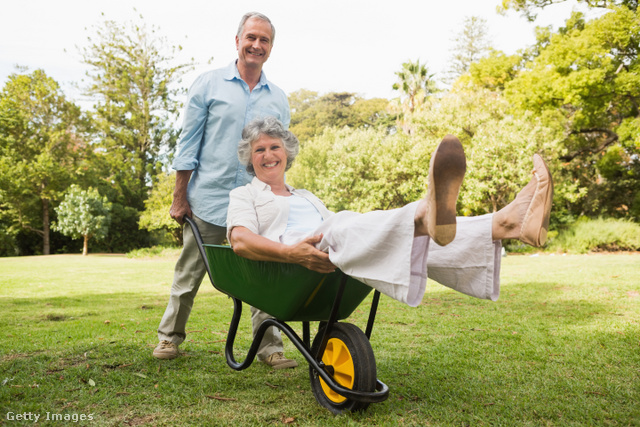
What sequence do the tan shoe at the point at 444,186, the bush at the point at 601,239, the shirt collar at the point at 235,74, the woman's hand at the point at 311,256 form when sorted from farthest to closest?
1. the bush at the point at 601,239
2. the shirt collar at the point at 235,74
3. the woman's hand at the point at 311,256
4. the tan shoe at the point at 444,186

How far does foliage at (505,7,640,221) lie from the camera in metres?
12.7

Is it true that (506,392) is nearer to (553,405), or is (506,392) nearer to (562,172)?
(553,405)

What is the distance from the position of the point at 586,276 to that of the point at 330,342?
6159 mm

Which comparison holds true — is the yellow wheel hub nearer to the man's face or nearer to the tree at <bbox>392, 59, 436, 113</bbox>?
the man's face

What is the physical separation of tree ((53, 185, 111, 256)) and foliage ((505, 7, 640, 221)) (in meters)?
15.3

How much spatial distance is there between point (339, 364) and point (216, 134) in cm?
140

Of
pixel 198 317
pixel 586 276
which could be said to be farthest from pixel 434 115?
pixel 198 317

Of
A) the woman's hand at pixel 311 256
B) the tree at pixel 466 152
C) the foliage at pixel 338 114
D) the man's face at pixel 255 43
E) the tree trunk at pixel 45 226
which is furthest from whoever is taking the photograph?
the foliage at pixel 338 114

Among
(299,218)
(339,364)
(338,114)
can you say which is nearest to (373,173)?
(299,218)

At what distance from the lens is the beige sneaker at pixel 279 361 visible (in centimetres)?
251

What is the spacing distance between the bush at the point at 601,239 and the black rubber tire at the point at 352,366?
12561 millimetres

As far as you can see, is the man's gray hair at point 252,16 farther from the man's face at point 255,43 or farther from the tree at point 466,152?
the tree at point 466,152

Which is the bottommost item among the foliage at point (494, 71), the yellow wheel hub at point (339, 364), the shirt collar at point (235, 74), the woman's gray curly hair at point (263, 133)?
the yellow wheel hub at point (339, 364)

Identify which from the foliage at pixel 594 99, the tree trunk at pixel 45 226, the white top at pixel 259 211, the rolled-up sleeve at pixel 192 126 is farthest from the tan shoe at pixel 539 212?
the tree trunk at pixel 45 226
